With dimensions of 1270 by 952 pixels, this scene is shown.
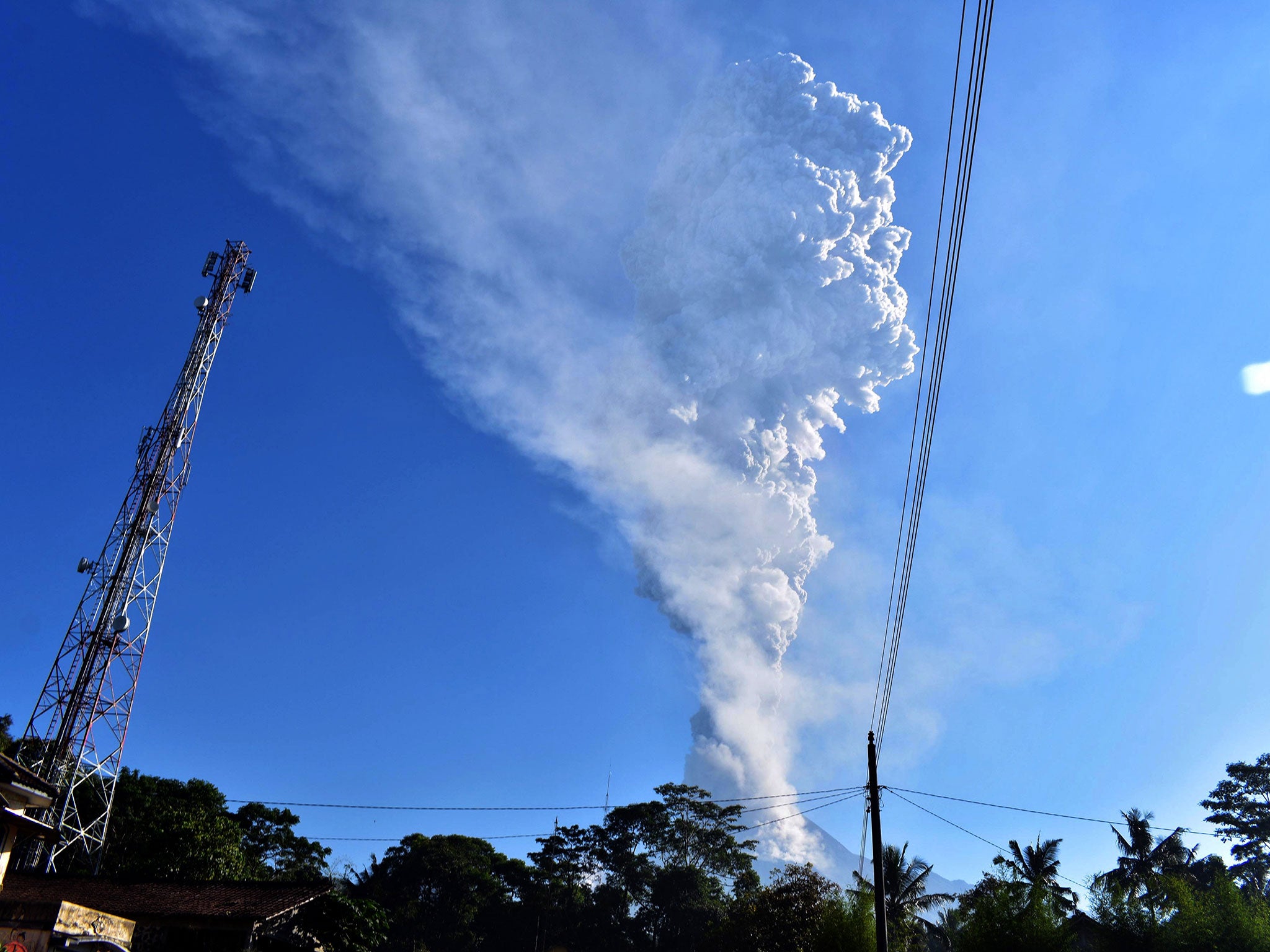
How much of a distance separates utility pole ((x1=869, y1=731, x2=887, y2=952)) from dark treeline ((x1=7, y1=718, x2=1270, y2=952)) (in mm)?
11824

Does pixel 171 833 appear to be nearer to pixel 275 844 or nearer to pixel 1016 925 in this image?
pixel 275 844

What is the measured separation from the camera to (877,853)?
835 inches

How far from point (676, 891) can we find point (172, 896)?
150 ft

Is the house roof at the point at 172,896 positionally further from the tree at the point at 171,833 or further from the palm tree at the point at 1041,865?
the palm tree at the point at 1041,865

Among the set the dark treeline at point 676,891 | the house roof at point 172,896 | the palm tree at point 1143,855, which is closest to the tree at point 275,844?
the dark treeline at point 676,891

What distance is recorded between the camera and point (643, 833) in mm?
67625

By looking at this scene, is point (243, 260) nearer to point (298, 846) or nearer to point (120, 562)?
point (120, 562)

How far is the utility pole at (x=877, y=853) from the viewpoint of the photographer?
798 inches

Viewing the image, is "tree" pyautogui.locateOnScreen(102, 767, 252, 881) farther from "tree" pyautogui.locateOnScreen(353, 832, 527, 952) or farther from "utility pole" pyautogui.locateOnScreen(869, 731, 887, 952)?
"utility pole" pyautogui.locateOnScreen(869, 731, 887, 952)

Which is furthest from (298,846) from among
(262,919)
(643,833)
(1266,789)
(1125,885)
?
(1266,789)

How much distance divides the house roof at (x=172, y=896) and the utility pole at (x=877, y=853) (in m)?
18.5

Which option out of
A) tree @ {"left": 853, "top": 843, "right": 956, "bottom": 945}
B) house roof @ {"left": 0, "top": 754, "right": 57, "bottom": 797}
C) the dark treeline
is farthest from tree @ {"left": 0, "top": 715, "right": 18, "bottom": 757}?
tree @ {"left": 853, "top": 843, "right": 956, "bottom": 945}

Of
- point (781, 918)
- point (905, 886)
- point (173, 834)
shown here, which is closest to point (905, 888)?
point (905, 886)

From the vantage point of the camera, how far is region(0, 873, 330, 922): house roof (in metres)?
23.8
